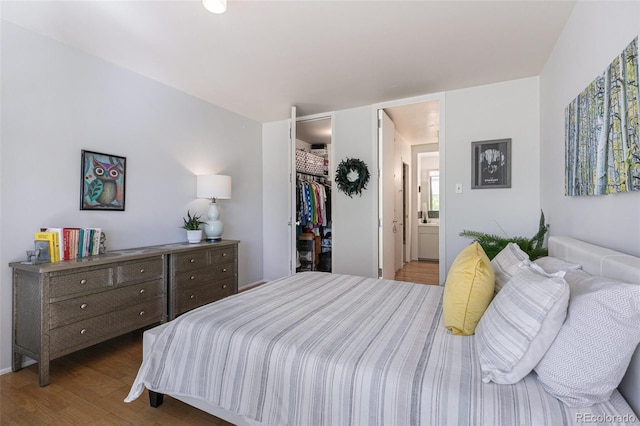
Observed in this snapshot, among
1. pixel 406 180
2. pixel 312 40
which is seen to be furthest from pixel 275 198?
pixel 406 180

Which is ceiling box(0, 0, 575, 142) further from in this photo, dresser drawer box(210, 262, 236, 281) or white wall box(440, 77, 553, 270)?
dresser drawer box(210, 262, 236, 281)

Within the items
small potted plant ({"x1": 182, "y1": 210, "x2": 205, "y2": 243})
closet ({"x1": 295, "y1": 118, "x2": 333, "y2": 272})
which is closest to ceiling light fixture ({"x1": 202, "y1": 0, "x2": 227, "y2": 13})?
small potted plant ({"x1": 182, "y1": 210, "x2": 205, "y2": 243})

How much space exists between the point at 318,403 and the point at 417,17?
237 cm

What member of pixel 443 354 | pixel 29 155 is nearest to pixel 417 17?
pixel 443 354

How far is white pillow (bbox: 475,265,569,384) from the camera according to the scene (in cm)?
96

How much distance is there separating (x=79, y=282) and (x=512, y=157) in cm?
397

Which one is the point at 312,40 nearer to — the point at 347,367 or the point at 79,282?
the point at 347,367

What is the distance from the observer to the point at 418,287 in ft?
7.07

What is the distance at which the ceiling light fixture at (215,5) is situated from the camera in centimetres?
A: 178

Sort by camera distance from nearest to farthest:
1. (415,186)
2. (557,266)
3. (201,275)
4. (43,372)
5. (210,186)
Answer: (557,266) < (43,372) < (201,275) < (210,186) < (415,186)

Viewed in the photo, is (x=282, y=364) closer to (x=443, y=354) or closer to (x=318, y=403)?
(x=318, y=403)

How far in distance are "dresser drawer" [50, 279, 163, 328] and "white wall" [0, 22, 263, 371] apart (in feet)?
1.65

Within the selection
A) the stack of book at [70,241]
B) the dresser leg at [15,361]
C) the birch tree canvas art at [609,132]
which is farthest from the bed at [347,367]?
the dresser leg at [15,361]

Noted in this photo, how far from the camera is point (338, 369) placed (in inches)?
43.9
